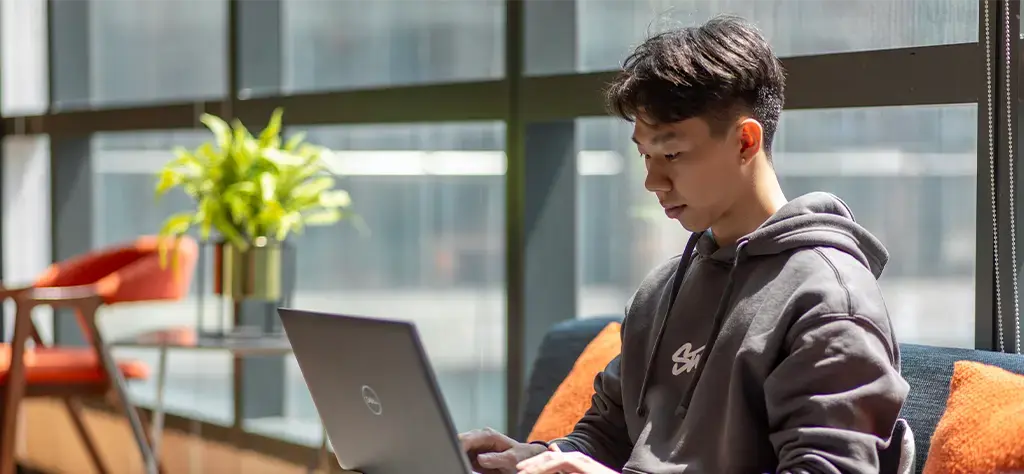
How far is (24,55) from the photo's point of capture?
17.8ft

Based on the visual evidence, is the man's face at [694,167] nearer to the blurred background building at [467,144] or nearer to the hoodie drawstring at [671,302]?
the hoodie drawstring at [671,302]

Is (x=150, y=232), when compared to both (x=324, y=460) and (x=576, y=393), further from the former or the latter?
(x=576, y=393)

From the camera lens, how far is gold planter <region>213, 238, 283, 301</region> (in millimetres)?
3390

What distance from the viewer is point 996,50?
6.44 feet

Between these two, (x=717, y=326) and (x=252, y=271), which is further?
(x=252, y=271)

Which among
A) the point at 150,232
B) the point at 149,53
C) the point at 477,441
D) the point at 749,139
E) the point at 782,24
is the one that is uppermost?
the point at 149,53

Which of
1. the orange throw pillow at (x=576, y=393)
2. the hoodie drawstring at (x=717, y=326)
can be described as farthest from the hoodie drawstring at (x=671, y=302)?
the orange throw pillow at (x=576, y=393)

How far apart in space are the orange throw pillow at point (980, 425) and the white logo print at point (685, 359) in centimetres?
33

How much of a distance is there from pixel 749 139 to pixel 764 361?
0.28 m

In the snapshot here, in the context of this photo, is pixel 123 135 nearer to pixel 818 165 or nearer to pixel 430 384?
pixel 818 165

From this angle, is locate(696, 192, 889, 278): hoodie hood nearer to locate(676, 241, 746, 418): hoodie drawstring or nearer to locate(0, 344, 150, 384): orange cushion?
locate(676, 241, 746, 418): hoodie drawstring

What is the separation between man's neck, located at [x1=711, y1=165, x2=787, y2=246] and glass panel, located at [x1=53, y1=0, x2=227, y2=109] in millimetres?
2980

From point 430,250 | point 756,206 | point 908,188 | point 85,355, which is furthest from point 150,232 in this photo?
point 756,206

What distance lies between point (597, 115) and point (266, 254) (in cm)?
112
